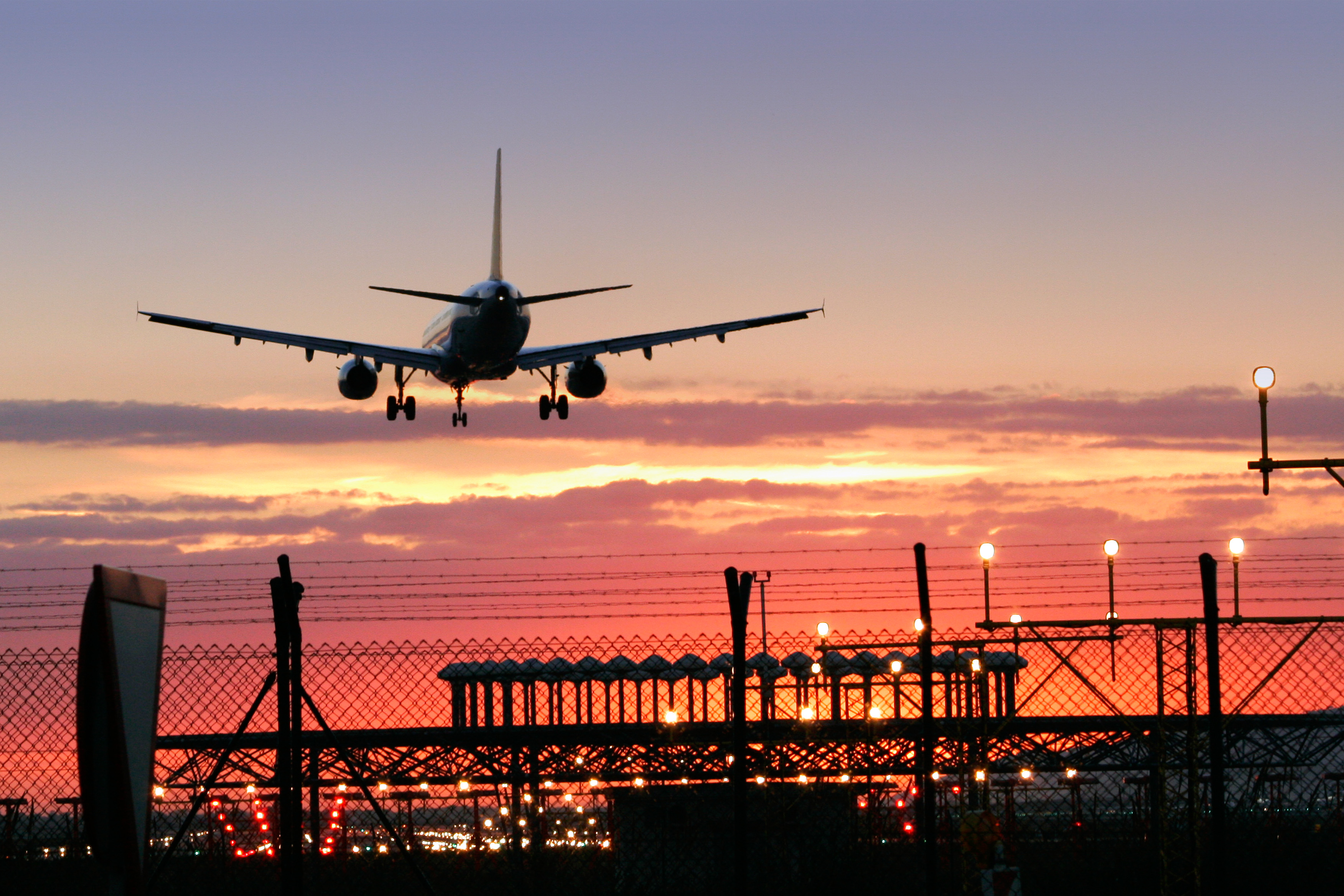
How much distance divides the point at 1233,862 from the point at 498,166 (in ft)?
250

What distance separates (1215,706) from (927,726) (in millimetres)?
2476

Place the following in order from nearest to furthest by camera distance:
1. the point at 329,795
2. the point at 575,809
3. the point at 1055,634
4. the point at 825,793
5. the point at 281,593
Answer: the point at 281,593
the point at 329,795
the point at 1055,634
the point at 575,809
the point at 825,793

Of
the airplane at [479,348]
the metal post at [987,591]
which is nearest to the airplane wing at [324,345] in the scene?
the airplane at [479,348]

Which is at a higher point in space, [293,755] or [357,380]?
[357,380]

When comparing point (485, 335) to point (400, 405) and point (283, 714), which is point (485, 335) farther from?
point (283, 714)

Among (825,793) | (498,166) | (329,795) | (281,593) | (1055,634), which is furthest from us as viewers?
(498,166)

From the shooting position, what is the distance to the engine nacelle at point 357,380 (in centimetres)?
5522

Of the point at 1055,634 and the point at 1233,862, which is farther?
the point at 1233,862

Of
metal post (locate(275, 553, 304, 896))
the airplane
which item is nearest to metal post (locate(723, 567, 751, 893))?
metal post (locate(275, 553, 304, 896))

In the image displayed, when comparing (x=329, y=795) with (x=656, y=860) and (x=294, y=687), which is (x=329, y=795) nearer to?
(x=294, y=687)

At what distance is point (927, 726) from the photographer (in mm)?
13539

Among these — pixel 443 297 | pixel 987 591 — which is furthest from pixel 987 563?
pixel 443 297

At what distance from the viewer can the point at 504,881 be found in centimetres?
1652

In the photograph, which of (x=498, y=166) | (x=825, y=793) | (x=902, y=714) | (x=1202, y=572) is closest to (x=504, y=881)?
(x=1202, y=572)
